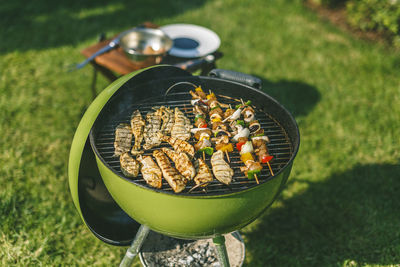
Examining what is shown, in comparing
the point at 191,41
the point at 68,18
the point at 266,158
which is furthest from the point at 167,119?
the point at 68,18

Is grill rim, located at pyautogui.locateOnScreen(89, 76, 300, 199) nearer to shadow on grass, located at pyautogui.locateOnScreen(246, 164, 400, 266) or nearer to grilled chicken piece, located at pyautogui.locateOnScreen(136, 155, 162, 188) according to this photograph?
grilled chicken piece, located at pyautogui.locateOnScreen(136, 155, 162, 188)

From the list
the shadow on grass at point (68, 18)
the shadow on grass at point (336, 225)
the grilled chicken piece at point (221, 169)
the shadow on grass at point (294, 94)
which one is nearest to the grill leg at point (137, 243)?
the grilled chicken piece at point (221, 169)

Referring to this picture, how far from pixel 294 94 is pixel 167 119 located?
10.2 feet

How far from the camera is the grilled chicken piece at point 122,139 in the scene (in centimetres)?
237

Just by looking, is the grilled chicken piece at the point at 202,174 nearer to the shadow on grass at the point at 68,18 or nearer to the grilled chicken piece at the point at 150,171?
the grilled chicken piece at the point at 150,171

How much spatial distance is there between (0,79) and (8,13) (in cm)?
215

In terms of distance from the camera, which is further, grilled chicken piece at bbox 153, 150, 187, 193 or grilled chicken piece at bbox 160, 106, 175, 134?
grilled chicken piece at bbox 160, 106, 175, 134

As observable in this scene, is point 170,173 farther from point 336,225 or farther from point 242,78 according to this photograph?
point 336,225

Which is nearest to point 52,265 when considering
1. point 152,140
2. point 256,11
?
point 152,140

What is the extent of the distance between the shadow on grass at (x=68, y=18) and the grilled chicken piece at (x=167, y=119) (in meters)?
3.92

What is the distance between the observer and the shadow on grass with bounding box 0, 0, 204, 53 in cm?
587

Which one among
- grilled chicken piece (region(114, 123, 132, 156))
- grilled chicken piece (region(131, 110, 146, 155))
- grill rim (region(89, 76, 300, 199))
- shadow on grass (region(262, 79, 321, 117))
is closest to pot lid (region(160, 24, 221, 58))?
grill rim (region(89, 76, 300, 199))

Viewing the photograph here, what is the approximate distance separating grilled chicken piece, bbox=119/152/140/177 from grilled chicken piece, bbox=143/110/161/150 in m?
0.19

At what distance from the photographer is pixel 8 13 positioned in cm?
638
